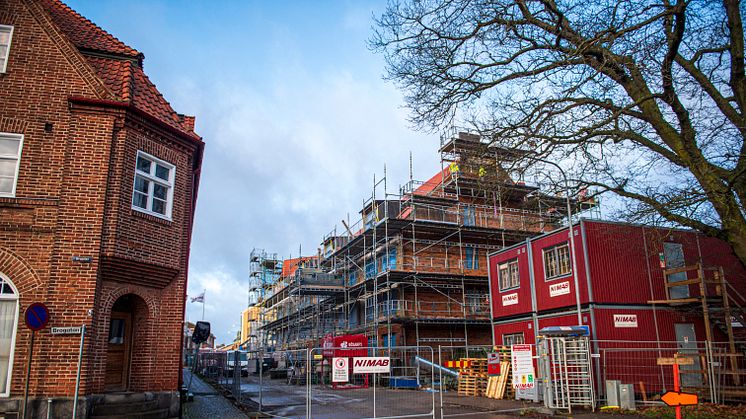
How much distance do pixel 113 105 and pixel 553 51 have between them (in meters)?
10.6

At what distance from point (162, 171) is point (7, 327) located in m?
5.28

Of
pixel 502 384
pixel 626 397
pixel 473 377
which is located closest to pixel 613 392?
pixel 626 397

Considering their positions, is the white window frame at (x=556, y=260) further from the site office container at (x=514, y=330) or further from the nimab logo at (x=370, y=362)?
the nimab logo at (x=370, y=362)

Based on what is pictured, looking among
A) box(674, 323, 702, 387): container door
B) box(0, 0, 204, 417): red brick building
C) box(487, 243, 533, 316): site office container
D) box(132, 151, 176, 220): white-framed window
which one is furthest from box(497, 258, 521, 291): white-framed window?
box(132, 151, 176, 220): white-framed window

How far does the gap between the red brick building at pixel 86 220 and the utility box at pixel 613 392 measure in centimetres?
1217

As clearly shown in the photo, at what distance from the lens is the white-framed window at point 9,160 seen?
43.0 feet

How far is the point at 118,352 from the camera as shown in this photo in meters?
14.4

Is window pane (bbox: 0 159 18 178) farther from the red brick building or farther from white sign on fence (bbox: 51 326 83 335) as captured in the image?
white sign on fence (bbox: 51 326 83 335)

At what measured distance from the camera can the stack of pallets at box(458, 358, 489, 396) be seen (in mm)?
21922

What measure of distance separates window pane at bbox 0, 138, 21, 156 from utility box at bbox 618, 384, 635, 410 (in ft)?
56.4

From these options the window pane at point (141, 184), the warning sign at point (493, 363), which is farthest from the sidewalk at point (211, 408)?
the warning sign at point (493, 363)

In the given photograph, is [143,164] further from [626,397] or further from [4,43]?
[626,397]

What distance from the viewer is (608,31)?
1102 centimetres

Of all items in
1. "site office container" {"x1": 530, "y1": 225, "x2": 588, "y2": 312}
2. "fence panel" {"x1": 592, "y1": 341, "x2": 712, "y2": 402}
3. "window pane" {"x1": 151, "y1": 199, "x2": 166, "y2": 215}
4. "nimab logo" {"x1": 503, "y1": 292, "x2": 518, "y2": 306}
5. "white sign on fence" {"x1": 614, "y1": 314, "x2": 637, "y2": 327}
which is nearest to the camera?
"window pane" {"x1": 151, "y1": 199, "x2": 166, "y2": 215}
